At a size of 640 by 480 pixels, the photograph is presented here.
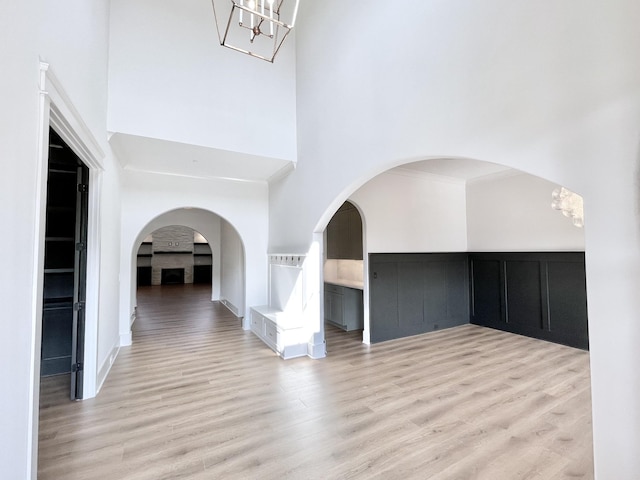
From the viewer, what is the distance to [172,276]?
14695 millimetres

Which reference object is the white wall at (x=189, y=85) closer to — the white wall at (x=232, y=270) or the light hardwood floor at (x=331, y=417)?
the white wall at (x=232, y=270)

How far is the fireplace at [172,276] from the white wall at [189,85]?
40.9ft

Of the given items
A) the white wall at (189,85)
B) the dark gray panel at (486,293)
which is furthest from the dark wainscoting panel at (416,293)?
the white wall at (189,85)

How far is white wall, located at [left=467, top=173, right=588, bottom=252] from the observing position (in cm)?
472

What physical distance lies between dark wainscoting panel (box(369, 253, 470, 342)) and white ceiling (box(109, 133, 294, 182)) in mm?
2460

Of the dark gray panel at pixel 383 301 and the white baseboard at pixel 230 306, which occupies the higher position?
the dark gray panel at pixel 383 301

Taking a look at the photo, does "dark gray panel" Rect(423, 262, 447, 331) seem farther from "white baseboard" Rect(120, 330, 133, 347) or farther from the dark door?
"white baseboard" Rect(120, 330, 133, 347)

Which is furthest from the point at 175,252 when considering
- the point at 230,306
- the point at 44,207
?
the point at 44,207

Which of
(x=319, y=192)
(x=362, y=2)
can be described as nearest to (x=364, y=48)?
(x=362, y=2)

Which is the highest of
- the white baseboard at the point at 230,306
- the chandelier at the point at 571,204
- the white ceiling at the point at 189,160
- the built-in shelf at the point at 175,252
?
the white ceiling at the point at 189,160

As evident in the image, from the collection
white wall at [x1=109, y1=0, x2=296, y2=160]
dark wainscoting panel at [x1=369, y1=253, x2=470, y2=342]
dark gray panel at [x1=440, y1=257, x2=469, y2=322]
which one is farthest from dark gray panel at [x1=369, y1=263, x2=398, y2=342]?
white wall at [x1=109, y1=0, x2=296, y2=160]

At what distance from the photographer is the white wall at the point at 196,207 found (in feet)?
16.1

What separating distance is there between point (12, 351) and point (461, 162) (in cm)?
535

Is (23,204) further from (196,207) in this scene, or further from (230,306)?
(230,306)
